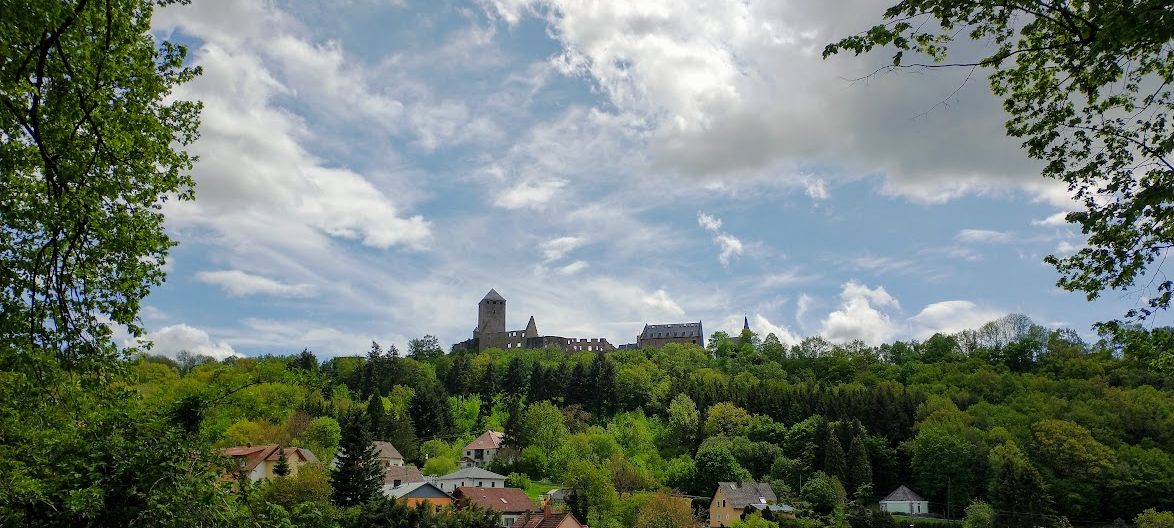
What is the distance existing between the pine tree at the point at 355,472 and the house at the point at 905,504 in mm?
42755

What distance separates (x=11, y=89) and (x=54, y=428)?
4163 mm

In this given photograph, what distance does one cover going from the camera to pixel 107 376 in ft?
32.3

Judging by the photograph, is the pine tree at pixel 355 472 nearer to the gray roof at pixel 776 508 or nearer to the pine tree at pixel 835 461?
the gray roof at pixel 776 508

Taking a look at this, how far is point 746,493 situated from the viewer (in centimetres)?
5956

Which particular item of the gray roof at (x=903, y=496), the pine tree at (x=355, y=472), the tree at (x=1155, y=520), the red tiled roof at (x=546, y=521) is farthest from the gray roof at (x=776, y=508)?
the pine tree at (x=355, y=472)

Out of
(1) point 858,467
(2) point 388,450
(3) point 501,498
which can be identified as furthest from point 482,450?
(1) point 858,467

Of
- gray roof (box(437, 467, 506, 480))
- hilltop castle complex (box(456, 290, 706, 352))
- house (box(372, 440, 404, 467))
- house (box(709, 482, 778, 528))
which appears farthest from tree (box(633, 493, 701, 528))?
hilltop castle complex (box(456, 290, 706, 352))

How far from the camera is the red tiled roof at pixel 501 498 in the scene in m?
51.2

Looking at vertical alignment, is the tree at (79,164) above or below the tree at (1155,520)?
above

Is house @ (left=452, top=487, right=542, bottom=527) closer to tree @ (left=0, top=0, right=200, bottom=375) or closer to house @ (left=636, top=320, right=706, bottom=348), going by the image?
tree @ (left=0, top=0, right=200, bottom=375)

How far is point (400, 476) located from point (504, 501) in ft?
35.3

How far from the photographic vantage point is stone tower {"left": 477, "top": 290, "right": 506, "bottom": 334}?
12900 centimetres

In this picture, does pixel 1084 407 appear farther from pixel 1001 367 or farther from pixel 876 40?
pixel 876 40

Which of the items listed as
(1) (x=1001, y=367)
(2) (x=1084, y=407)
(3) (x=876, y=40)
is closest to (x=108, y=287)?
(3) (x=876, y=40)
